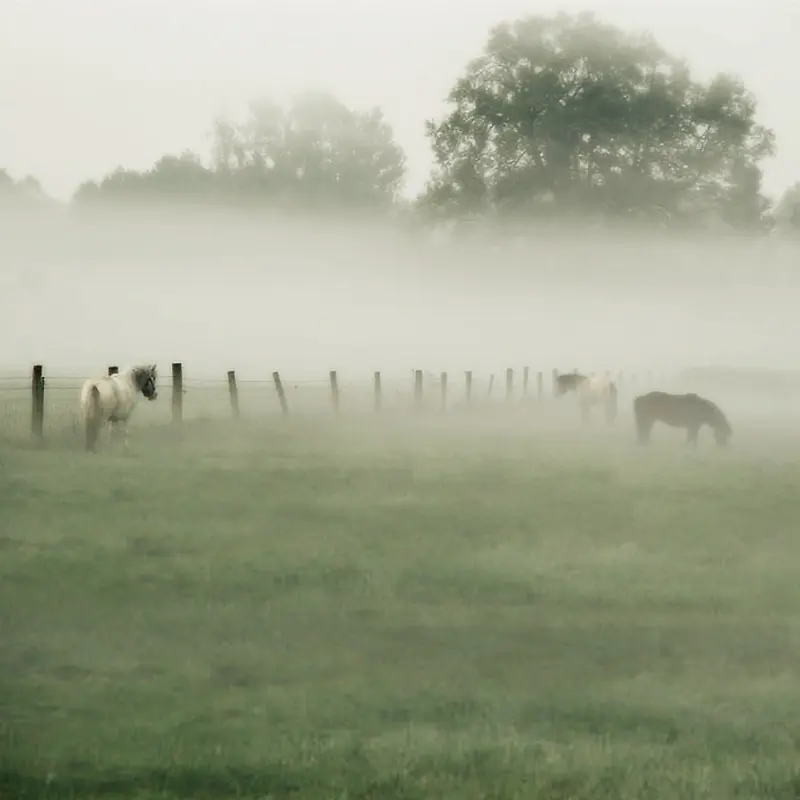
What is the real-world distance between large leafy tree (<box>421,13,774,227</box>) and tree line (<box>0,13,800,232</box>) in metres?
0.01

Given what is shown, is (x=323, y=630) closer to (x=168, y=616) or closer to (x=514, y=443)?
(x=168, y=616)

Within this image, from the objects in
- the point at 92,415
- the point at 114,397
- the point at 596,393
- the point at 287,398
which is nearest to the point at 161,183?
the point at 92,415

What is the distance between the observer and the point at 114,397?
12594 mm

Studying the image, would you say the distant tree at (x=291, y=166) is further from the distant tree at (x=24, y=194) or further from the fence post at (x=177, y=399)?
the fence post at (x=177, y=399)

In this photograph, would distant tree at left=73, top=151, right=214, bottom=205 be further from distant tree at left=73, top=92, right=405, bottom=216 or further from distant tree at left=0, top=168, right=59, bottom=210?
distant tree at left=0, top=168, right=59, bottom=210

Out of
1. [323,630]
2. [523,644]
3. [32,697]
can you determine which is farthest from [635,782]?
[32,697]

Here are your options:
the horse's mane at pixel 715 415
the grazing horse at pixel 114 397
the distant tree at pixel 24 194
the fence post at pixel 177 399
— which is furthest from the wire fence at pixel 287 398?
the distant tree at pixel 24 194

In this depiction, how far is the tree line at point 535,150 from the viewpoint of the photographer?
9000mm

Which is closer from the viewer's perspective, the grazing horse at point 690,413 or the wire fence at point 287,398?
the wire fence at point 287,398

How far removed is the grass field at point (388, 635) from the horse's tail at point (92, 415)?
1.49 meters

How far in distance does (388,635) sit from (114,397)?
7.53 meters

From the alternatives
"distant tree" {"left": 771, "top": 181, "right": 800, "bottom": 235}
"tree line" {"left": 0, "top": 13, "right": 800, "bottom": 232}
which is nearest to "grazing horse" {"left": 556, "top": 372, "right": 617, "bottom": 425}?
"distant tree" {"left": 771, "top": 181, "right": 800, "bottom": 235}

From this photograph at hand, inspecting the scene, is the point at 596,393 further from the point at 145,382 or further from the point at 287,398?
the point at 145,382

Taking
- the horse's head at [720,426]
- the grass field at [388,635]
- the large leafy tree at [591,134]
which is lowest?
the grass field at [388,635]
